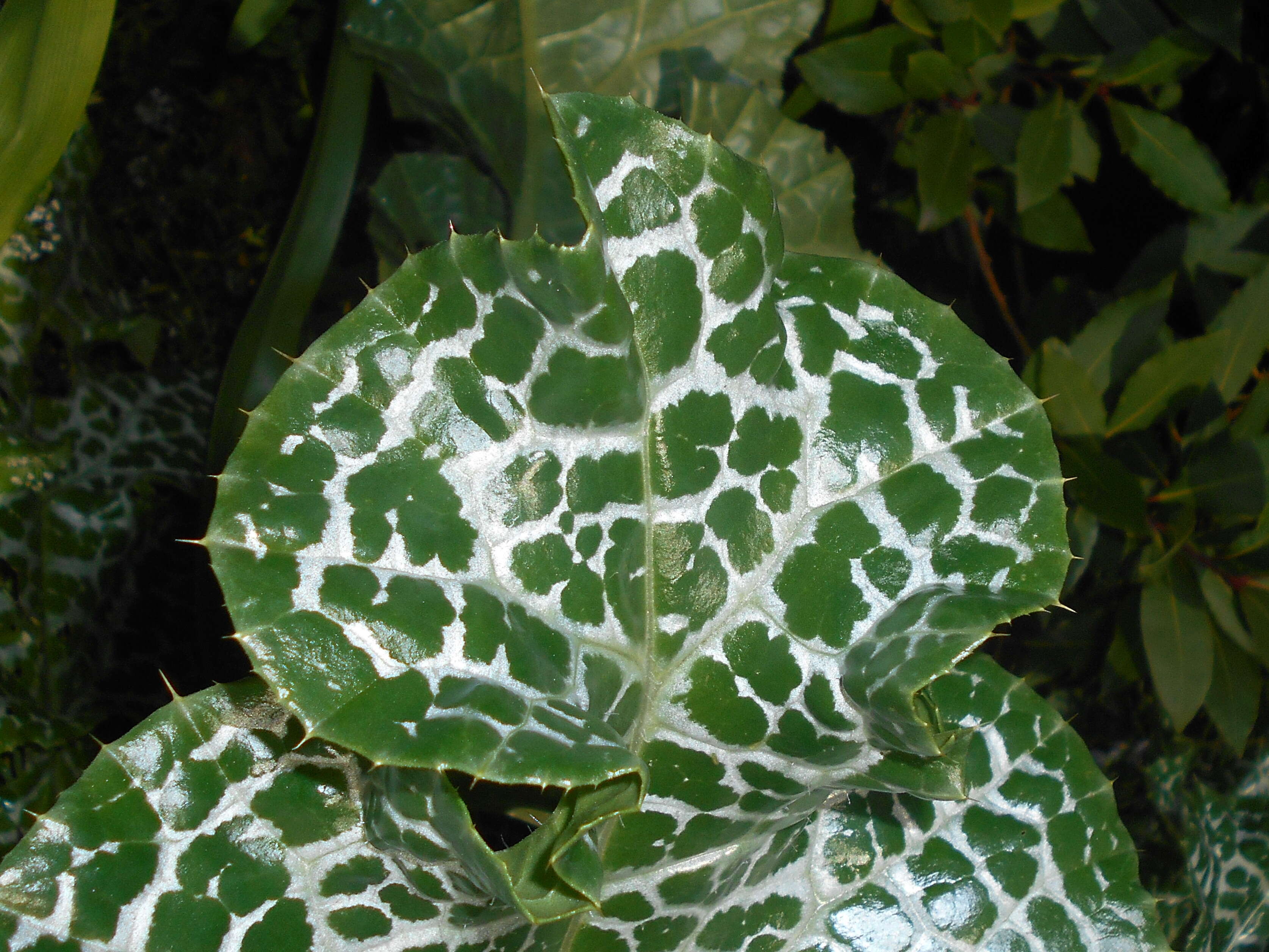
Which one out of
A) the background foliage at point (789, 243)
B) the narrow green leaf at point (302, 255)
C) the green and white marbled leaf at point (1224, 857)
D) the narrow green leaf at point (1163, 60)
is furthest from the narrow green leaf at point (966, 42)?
the green and white marbled leaf at point (1224, 857)

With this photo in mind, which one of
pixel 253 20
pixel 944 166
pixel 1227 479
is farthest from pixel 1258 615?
pixel 253 20

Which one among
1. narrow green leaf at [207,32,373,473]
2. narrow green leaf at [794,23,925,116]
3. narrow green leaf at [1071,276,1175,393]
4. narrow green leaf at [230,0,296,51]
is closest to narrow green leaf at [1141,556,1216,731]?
narrow green leaf at [1071,276,1175,393]

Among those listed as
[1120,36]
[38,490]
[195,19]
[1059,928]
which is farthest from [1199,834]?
[195,19]

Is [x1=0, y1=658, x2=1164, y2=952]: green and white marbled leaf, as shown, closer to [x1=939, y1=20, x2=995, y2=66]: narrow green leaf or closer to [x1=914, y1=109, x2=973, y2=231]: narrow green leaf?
[x1=914, y1=109, x2=973, y2=231]: narrow green leaf

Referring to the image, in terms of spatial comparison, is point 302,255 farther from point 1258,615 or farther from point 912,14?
point 1258,615

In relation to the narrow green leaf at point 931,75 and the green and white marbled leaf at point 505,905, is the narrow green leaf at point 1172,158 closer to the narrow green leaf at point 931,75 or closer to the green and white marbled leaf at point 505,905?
the narrow green leaf at point 931,75
